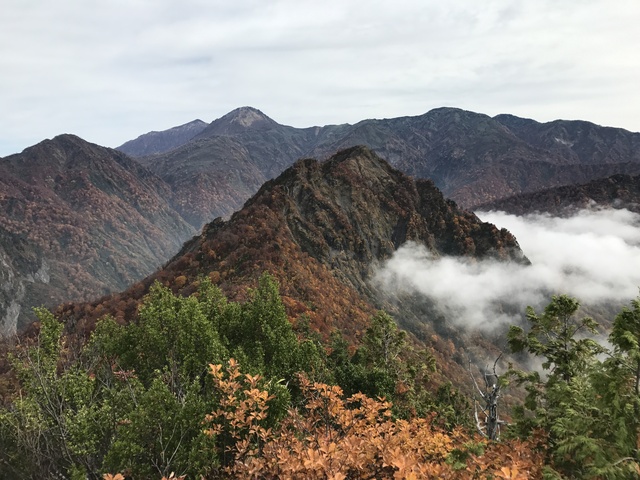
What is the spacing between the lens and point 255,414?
970 centimetres

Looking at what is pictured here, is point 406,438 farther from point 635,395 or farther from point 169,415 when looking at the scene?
point 169,415

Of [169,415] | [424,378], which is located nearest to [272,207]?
[424,378]

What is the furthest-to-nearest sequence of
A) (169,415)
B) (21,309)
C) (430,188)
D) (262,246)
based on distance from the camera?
(21,309)
(430,188)
(262,246)
(169,415)

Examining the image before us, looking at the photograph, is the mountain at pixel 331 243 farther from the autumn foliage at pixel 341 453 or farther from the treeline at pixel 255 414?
the autumn foliage at pixel 341 453

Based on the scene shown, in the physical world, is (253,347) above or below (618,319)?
below

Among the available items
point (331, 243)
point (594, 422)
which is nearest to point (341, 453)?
point (594, 422)

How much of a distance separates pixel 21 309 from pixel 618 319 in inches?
8921

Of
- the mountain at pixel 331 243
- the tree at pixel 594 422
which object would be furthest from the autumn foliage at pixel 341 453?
the mountain at pixel 331 243

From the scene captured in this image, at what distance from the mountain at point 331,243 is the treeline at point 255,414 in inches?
754

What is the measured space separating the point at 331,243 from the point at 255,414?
306 ft

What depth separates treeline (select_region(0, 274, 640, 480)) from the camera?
29.7ft

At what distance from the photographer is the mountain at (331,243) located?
234 feet

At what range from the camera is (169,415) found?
11297mm

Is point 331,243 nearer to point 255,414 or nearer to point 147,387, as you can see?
point 147,387
